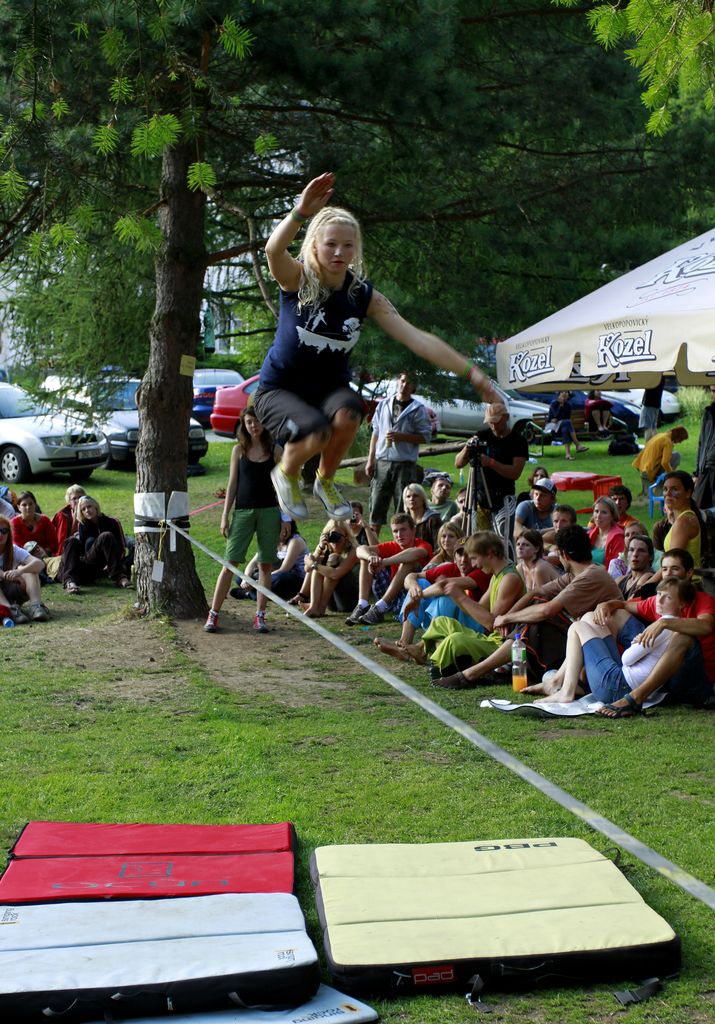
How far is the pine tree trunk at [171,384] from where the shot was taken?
30.6ft

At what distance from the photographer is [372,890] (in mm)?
4387

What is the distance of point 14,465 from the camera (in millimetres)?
18172

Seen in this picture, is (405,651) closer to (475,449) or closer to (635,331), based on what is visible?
(475,449)

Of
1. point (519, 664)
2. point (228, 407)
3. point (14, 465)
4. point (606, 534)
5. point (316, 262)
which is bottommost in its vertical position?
point (519, 664)

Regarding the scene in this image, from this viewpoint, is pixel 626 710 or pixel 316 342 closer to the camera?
pixel 316 342

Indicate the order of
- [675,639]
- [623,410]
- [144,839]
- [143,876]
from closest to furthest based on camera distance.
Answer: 1. [143,876]
2. [144,839]
3. [675,639]
4. [623,410]

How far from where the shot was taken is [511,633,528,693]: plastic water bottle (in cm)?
740

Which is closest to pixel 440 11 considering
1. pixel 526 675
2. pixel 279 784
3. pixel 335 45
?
pixel 335 45

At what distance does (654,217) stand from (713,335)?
5.03m

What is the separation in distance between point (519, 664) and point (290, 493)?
3.16 m

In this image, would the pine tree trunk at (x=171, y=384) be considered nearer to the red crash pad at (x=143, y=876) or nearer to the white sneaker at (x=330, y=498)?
the white sneaker at (x=330, y=498)

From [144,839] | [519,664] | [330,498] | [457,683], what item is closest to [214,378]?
[457,683]

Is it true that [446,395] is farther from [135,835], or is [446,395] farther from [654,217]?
[135,835]

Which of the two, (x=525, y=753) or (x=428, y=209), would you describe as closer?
(x=525, y=753)
